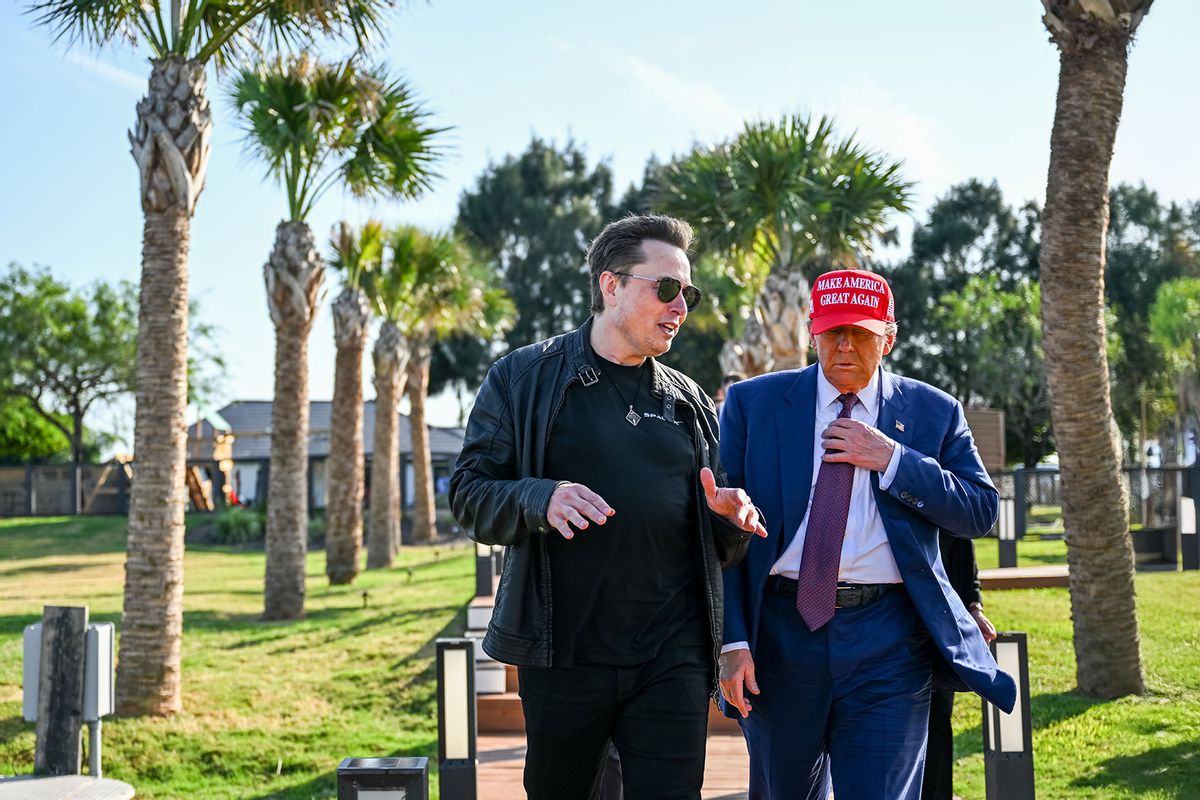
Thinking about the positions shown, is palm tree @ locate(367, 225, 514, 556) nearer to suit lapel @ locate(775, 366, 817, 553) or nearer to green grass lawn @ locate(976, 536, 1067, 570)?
green grass lawn @ locate(976, 536, 1067, 570)

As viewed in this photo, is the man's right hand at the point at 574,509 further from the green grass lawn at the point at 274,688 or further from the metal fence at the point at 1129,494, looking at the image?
the metal fence at the point at 1129,494

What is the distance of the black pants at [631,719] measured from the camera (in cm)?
303

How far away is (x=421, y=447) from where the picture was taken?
86.7 feet

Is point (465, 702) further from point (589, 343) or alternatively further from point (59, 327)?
point (59, 327)

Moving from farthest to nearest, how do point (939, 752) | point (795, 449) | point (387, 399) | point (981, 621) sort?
point (387, 399), point (939, 752), point (981, 621), point (795, 449)

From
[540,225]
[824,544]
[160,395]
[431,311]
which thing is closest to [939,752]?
[824,544]

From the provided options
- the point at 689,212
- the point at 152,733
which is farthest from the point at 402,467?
the point at 152,733

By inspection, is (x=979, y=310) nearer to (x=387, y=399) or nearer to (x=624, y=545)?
(x=387, y=399)

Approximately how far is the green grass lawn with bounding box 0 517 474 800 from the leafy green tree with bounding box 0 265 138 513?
2159cm

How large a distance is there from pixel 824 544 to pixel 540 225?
46226mm

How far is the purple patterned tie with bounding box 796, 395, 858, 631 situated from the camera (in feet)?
10.3


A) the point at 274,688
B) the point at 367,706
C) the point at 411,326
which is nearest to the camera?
the point at 367,706

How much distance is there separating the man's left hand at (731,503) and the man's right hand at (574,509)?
358 mm

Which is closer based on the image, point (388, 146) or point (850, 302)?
point (850, 302)
